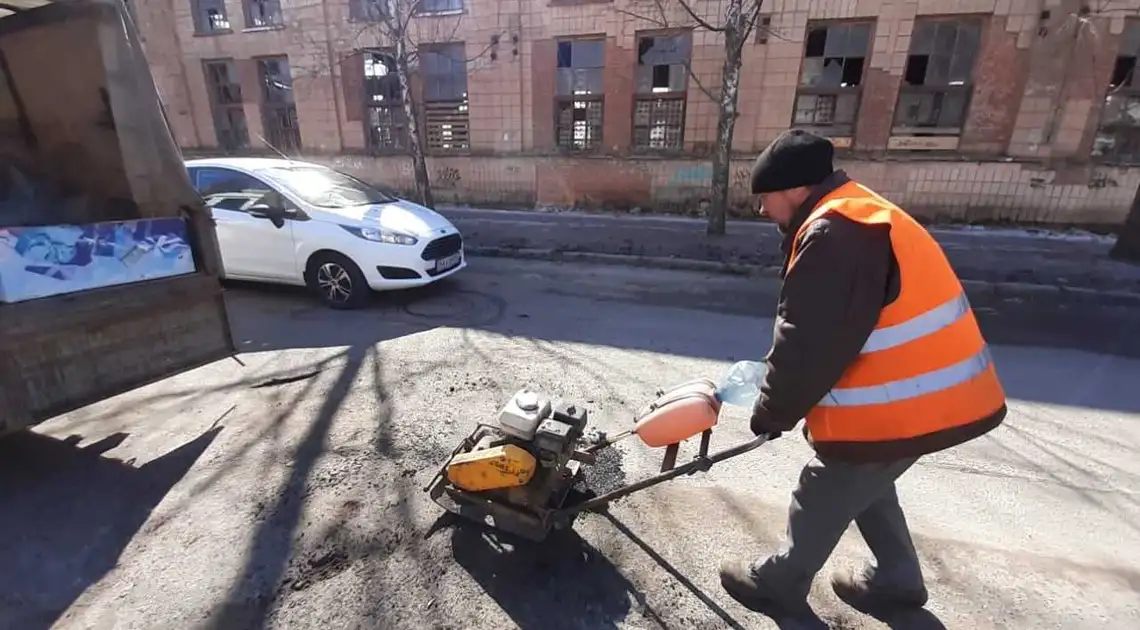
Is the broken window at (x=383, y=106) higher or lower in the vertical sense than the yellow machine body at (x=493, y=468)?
higher

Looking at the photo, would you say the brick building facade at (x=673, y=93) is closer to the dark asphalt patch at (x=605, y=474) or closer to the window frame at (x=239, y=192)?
the window frame at (x=239, y=192)

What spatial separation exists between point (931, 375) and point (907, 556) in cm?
93

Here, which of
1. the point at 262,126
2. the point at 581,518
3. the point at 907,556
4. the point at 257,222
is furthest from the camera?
the point at 262,126

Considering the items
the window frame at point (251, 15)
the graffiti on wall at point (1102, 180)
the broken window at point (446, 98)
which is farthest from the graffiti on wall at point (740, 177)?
the window frame at point (251, 15)

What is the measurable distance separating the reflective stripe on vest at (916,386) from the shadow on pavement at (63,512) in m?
3.33

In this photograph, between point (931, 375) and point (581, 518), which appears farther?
point (581, 518)

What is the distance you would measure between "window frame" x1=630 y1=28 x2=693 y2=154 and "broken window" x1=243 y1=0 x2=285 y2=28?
1011 centimetres

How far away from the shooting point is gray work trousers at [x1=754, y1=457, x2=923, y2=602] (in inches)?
75.8

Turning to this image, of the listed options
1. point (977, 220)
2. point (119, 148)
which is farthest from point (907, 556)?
point (977, 220)

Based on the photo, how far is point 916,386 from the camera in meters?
1.76

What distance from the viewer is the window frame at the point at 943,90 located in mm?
9977

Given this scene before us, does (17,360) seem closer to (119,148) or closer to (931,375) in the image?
(119,148)

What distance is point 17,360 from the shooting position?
2777 mm

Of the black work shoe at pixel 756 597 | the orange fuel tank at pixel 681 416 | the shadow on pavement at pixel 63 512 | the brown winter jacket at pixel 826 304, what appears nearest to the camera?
the brown winter jacket at pixel 826 304
